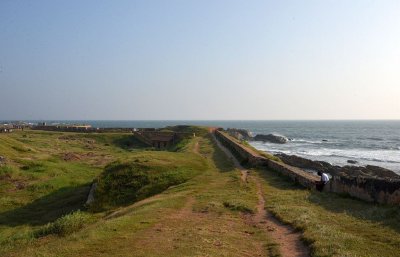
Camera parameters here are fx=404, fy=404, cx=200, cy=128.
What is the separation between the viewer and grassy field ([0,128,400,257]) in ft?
33.4

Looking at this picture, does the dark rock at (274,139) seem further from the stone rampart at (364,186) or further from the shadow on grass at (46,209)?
the stone rampart at (364,186)

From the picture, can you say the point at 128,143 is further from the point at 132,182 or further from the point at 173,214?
the point at 173,214

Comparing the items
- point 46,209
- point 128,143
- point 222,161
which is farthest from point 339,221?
point 128,143

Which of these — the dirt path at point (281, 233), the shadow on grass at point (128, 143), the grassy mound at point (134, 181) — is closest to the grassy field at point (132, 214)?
the grassy mound at point (134, 181)

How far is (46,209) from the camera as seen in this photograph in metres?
23.5

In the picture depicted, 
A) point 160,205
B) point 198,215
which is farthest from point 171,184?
point 198,215

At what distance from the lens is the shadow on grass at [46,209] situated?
70.1 ft

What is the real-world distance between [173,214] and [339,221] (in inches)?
220

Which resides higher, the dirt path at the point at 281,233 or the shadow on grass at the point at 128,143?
the dirt path at the point at 281,233

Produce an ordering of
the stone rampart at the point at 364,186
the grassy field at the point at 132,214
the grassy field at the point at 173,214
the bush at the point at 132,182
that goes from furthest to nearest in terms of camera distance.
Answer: the bush at the point at 132,182
the stone rampart at the point at 364,186
the grassy field at the point at 132,214
the grassy field at the point at 173,214

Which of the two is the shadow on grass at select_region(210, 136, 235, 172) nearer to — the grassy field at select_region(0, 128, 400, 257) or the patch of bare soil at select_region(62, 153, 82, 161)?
the grassy field at select_region(0, 128, 400, 257)

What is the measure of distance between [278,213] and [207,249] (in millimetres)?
4671

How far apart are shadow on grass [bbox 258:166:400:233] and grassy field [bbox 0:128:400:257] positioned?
0.10 ft

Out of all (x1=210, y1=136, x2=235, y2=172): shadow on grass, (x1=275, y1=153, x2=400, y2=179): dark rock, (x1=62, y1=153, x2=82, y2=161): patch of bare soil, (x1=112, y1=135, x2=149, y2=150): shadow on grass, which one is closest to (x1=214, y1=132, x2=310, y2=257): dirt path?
(x1=210, y1=136, x2=235, y2=172): shadow on grass
